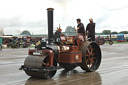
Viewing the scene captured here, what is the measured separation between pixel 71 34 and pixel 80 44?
44 cm

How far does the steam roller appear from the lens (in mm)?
5141

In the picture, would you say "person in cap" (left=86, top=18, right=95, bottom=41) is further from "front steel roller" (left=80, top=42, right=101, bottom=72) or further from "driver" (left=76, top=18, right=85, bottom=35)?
"driver" (left=76, top=18, right=85, bottom=35)

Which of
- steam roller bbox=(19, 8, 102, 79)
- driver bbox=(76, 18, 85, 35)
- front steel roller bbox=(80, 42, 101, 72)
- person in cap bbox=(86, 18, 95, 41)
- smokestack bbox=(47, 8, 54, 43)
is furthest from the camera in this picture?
person in cap bbox=(86, 18, 95, 41)

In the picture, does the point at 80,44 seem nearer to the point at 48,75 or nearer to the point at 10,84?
the point at 48,75

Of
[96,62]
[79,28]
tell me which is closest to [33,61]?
[79,28]

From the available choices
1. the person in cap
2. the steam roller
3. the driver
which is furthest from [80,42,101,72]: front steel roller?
the driver

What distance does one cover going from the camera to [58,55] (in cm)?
572

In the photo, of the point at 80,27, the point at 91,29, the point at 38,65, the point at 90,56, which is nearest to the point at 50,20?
the point at 38,65

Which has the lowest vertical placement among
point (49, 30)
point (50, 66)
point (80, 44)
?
point (50, 66)

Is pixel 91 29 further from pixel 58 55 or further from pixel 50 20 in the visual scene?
pixel 50 20

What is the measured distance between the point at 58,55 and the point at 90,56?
1.52 meters

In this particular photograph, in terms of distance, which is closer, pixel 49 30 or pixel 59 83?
pixel 59 83

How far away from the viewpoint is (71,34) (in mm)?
6336

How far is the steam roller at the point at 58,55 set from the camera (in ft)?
16.9
